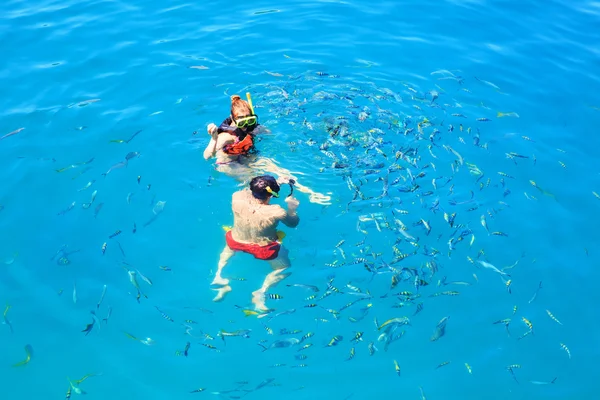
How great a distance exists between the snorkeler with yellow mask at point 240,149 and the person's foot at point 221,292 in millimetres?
2073

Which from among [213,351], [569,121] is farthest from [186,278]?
[569,121]

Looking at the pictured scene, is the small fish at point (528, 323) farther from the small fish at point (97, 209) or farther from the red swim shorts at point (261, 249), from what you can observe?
the small fish at point (97, 209)

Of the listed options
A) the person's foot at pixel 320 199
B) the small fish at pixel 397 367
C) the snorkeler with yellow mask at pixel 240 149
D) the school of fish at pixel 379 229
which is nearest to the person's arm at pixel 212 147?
the snorkeler with yellow mask at pixel 240 149

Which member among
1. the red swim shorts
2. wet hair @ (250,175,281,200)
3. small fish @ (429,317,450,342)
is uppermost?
wet hair @ (250,175,281,200)

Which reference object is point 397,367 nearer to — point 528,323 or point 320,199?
point 528,323

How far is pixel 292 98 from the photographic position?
11000mm

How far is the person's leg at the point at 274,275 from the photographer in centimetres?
750

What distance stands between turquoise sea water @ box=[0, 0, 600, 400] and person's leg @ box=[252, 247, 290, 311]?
16cm

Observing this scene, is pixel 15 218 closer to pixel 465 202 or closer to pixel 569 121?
pixel 465 202

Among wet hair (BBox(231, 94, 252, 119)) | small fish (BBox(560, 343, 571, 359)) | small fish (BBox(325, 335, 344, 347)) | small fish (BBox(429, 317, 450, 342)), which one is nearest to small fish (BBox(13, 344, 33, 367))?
small fish (BBox(325, 335, 344, 347))

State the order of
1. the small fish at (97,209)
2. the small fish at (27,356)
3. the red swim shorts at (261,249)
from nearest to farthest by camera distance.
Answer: the small fish at (27,356) < the red swim shorts at (261,249) < the small fish at (97,209)

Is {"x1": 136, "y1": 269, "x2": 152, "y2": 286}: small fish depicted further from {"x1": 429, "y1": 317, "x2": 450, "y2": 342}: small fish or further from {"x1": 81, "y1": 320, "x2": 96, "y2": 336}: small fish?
{"x1": 429, "y1": 317, "x2": 450, "y2": 342}: small fish

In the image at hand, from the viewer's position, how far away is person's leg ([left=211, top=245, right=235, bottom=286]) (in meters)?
7.70

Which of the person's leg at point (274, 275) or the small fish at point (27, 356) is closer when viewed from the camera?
the small fish at point (27, 356)
